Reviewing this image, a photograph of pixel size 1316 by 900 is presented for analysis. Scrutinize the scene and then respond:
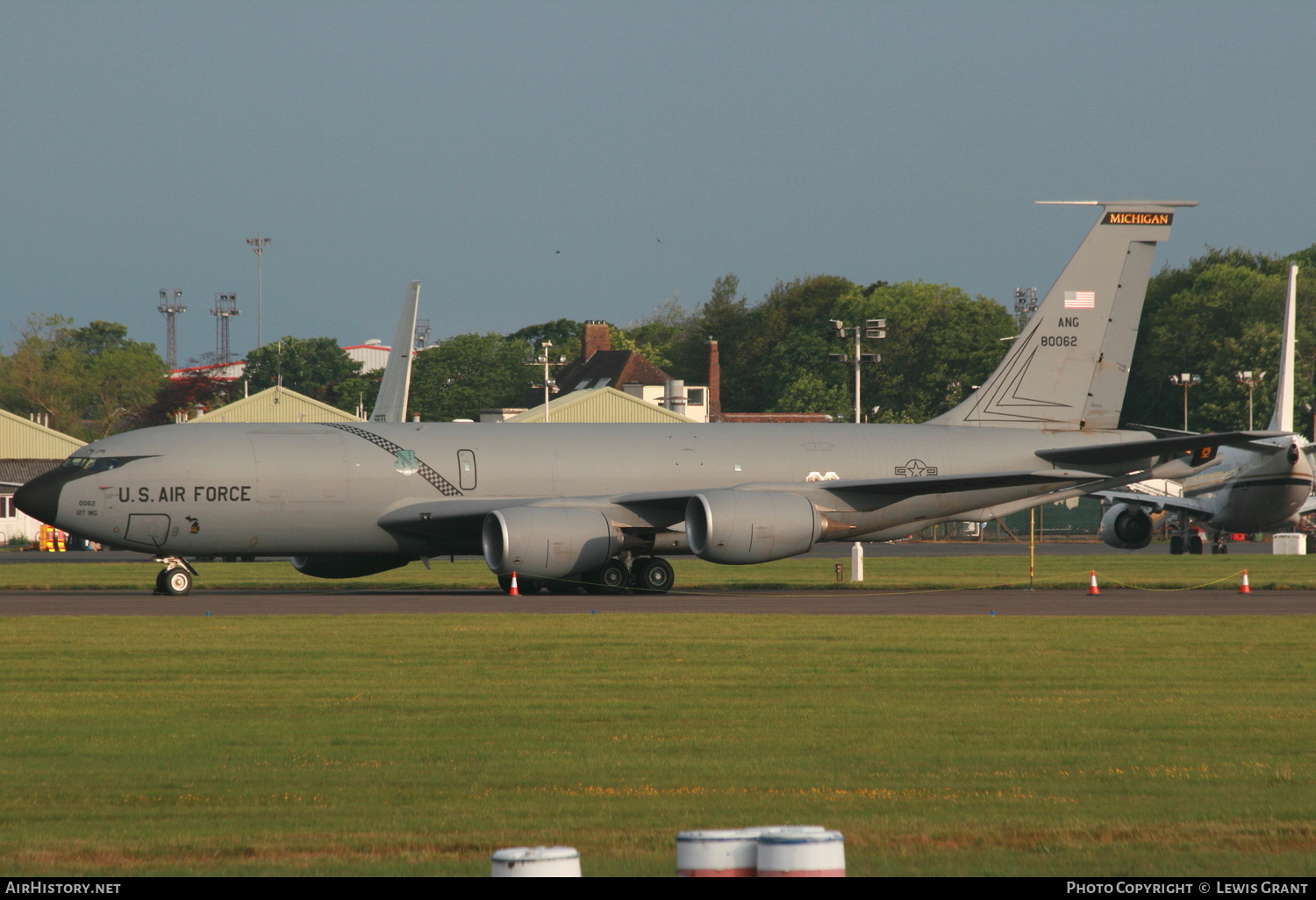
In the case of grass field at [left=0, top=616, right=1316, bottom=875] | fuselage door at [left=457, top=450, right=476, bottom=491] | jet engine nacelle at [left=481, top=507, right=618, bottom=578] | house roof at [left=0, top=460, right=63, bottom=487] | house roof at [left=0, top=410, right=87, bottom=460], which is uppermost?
house roof at [left=0, top=410, right=87, bottom=460]

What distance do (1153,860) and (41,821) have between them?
20.6 feet

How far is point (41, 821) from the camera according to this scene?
9.12 meters

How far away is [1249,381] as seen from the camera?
100m

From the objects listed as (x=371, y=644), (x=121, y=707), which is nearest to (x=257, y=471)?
(x=371, y=644)

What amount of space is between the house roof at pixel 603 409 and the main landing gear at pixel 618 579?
49.3 metres

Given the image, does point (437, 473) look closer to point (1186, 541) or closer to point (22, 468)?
point (1186, 541)

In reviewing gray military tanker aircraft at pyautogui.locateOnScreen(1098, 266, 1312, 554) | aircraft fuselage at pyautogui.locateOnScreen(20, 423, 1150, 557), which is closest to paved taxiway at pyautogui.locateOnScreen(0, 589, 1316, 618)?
aircraft fuselage at pyautogui.locateOnScreen(20, 423, 1150, 557)

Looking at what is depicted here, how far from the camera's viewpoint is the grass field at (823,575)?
3500 centimetres

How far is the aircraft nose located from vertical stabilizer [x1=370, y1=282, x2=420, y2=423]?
1034 inches

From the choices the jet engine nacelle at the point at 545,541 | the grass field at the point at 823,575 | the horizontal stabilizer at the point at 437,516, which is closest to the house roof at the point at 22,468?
the grass field at the point at 823,575

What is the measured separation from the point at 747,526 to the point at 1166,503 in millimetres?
29841

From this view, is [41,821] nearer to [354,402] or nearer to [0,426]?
[0,426]

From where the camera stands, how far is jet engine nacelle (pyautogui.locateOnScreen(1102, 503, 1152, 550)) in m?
57.1

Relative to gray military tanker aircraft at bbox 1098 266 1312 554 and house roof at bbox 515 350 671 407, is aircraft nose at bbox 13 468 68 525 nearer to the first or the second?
gray military tanker aircraft at bbox 1098 266 1312 554
